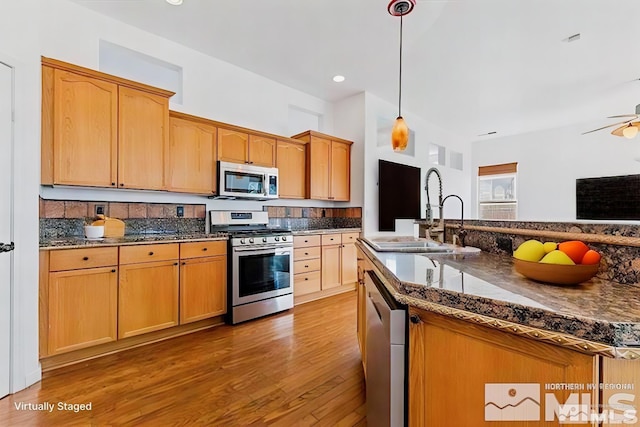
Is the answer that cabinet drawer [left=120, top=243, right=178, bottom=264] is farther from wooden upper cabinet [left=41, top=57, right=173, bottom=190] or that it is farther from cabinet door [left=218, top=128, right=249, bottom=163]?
cabinet door [left=218, top=128, right=249, bottom=163]

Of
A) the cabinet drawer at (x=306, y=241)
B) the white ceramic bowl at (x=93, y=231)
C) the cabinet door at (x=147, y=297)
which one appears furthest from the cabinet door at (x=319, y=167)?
the white ceramic bowl at (x=93, y=231)

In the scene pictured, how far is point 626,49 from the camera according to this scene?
3365mm

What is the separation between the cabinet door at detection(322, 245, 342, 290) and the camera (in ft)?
12.8

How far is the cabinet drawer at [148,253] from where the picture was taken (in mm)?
2295

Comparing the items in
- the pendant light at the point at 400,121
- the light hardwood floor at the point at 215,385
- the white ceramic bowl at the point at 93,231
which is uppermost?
the pendant light at the point at 400,121

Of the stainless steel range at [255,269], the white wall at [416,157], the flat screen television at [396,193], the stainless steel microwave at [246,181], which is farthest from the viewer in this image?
the flat screen television at [396,193]

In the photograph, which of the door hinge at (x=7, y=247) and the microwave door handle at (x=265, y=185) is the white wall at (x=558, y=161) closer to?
the microwave door handle at (x=265, y=185)

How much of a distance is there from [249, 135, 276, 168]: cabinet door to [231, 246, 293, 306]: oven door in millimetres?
1168

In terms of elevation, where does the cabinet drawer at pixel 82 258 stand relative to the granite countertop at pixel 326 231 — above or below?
below

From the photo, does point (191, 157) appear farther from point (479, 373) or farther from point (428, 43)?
point (479, 373)

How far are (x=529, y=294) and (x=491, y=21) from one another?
3.21 meters

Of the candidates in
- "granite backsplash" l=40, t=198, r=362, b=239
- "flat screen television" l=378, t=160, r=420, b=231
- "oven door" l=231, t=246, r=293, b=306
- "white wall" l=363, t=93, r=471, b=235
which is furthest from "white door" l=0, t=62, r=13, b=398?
"flat screen television" l=378, t=160, r=420, b=231

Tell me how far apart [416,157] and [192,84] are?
4208 millimetres

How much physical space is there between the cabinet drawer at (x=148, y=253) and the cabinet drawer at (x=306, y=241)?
1.43 m
